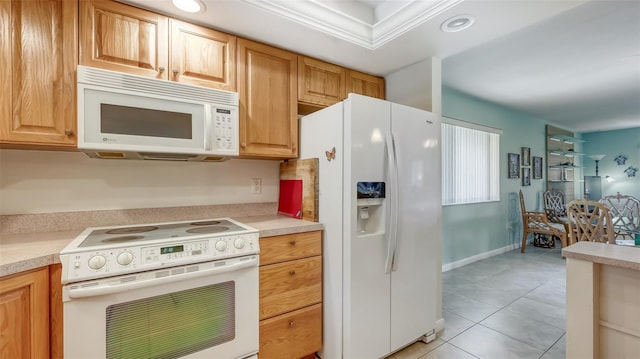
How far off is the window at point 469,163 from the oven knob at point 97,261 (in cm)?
360

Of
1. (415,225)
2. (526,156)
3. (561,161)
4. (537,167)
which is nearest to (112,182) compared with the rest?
(415,225)

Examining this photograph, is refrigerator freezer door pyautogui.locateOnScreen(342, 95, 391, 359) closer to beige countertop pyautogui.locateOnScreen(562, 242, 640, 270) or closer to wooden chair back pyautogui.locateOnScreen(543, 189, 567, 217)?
beige countertop pyautogui.locateOnScreen(562, 242, 640, 270)

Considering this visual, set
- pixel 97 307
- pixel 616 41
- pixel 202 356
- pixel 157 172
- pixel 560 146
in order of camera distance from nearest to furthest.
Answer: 1. pixel 97 307
2. pixel 202 356
3. pixel 157 172
4. pixel 616 41
5. pixel 560 146

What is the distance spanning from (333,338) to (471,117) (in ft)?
12.2

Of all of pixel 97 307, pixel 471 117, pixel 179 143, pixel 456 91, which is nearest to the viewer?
pixel 97 307

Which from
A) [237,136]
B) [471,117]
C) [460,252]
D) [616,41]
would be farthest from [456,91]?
[237,136]

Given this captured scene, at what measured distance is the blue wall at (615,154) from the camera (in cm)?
661

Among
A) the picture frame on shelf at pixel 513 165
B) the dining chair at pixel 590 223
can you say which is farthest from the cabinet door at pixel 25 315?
the picture frame on shelf at pixel 513 165

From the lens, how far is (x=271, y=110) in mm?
2010

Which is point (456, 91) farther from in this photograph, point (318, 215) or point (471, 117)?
point (318, 215)

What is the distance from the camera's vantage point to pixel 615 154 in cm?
690

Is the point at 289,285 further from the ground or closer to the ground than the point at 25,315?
closer to the ground

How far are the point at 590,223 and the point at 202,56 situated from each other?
11.9 feet

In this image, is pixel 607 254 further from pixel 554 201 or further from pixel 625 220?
pixel 554 201
